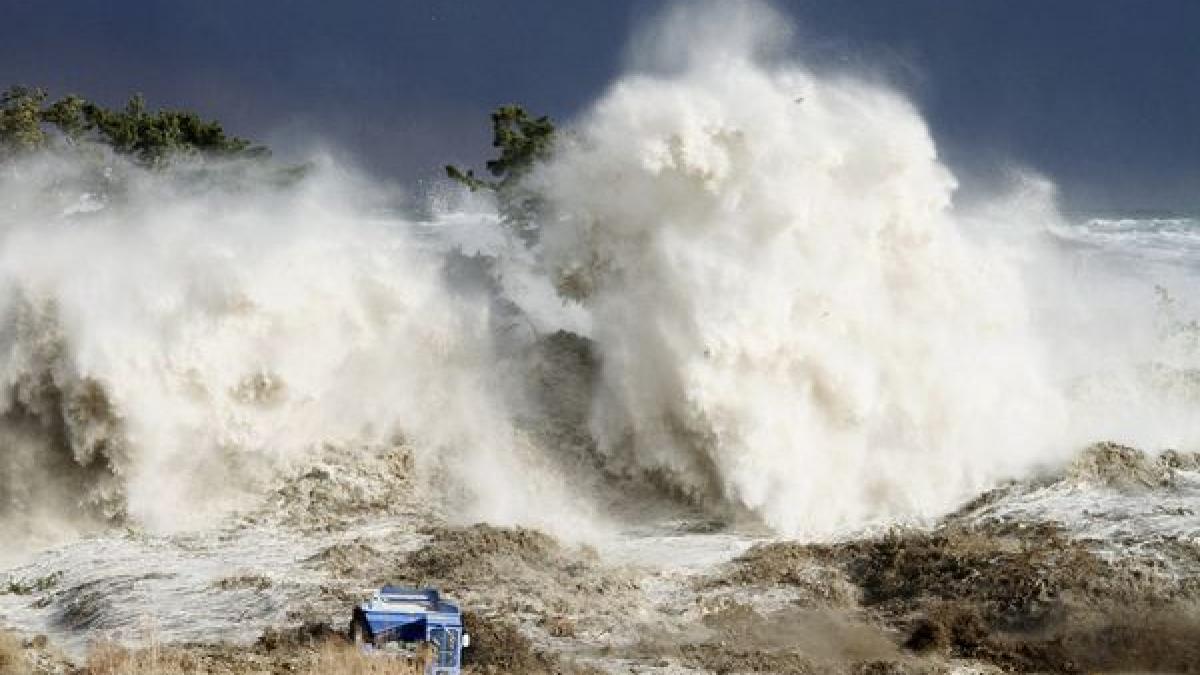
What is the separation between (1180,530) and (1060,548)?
1351 millimetres

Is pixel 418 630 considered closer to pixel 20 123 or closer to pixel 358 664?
pixel 358 664

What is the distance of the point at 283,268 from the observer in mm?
22203

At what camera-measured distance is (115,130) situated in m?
34.5

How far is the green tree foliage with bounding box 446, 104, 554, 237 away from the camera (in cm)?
3247

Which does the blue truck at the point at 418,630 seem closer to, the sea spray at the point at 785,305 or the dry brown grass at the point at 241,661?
the dry brown grass at the point at 241,661

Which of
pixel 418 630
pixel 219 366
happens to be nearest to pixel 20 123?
pixel 219 366

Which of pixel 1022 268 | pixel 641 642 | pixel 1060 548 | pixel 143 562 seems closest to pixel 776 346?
pixel 1060 548

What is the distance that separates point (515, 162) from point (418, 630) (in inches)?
838

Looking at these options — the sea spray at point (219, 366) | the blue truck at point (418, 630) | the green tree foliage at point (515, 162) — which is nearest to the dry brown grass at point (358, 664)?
the blue truck at point (418, 630)

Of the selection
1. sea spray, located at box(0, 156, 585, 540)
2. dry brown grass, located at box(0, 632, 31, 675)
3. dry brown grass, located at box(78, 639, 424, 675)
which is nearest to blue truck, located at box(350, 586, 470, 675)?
dry brown grass, located at box(78, 639, 424, 675)

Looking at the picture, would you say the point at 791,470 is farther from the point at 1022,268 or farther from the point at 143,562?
the point at 1022,268

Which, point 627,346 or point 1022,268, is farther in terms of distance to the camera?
point 1022,268

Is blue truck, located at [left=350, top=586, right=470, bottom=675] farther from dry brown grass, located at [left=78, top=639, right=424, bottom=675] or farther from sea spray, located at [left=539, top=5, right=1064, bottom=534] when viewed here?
sea spray, located at [left=539, top=5, right=1064, bottom=534]

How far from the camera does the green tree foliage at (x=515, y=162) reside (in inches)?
1278
